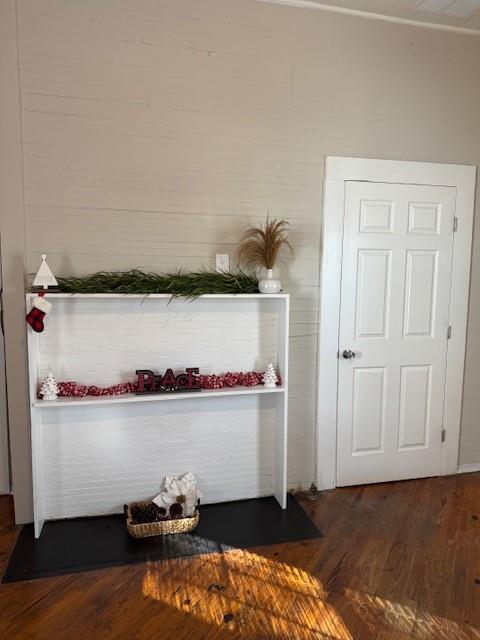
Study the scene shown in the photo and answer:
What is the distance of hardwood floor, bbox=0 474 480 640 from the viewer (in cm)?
191

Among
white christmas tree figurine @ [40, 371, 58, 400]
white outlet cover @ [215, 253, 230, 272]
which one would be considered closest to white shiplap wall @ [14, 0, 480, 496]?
white outlet cover @ [215, 253, 230, 272]

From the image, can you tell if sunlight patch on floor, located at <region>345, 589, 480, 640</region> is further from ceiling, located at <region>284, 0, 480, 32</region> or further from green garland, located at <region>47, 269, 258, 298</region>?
ceiling, located at <region>284, 0, 480, 32</region>

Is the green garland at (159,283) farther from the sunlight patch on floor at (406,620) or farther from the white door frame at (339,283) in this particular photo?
the sunlight patch on floor at (406,620)

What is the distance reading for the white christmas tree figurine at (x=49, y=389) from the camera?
8.13ft

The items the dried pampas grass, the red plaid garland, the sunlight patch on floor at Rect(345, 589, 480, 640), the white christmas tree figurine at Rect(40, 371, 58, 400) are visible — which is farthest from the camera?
the dried pampas grass

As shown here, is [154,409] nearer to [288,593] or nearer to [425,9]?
[288,593]

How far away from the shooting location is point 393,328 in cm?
312

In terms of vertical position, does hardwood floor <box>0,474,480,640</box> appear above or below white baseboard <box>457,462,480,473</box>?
below

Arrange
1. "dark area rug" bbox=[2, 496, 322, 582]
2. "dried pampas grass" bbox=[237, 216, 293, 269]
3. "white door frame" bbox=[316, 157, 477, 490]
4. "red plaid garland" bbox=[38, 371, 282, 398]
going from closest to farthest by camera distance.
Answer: "dark area rug" bbox=[2, 496, 322, 582]
"red plaid garland" bbox=[38, 371, 282, 398]
"dried pampas grass" bbox=[237, 216, 293, 269]
"white door frame" bbox=[316, 157, 477, 490]

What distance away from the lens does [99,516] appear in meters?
2.74

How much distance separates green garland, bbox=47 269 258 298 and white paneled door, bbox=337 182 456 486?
2.62 ft

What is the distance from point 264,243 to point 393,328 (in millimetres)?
1109

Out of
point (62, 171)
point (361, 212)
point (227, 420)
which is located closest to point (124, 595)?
point (227, 420)

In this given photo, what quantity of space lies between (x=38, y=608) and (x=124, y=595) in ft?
1.20
